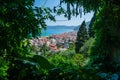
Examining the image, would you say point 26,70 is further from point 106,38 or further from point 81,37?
point 81,37

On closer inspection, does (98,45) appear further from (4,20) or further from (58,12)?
(4,20)

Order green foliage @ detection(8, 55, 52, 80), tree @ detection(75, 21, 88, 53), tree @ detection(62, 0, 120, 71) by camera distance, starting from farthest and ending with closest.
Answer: tree @ detection(75, 21, 88, 53) → tree @ detection(62, 0, 120, 71) → green foliage @ detection(8, 55, 52, 80)

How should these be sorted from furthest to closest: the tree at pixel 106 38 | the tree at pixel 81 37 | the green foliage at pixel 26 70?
the tree at pixel 81 37 → the tree at pixel 106 38 → the green foliage at pixel 26 70

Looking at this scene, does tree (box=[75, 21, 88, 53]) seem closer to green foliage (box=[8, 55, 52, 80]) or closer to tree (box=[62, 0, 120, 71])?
tree (box=[62, 0, 120, 71])

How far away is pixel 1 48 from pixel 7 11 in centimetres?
43

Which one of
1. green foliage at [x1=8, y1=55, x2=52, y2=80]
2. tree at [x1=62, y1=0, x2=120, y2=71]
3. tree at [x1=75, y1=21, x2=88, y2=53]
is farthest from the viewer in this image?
tree at [x1=75, y1=21, x2=88, y2=53]

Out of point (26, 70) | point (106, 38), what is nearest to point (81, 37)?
point (106, 38)

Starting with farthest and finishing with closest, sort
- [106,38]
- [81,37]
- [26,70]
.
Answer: [81,37], [106,38], [26,70]

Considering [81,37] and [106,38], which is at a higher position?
[106,38]

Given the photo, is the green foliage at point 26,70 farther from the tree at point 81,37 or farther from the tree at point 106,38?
the tree at point 81,37

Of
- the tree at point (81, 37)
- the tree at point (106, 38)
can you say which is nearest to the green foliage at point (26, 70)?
the tree at point (106, 38)

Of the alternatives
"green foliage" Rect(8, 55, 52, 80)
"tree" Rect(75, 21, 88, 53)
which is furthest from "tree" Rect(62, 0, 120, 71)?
"tree" Rect(75, 21, 88, 53)

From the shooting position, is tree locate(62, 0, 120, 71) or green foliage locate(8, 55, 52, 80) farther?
tree locate(62, 0, 120, 71)

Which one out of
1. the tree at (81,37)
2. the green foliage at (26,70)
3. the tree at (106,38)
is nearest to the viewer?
the green foliage at (26,70)
